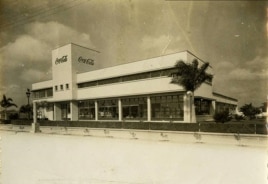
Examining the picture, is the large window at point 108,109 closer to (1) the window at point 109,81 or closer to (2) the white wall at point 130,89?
(2) the white wall at point 130,89

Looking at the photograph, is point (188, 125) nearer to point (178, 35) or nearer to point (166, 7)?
point (178, 35)

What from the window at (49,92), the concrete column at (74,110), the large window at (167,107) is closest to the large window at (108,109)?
the concrete column at (74,110)

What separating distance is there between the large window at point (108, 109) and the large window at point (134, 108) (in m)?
0.80

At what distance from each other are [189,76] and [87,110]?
33.6 ft

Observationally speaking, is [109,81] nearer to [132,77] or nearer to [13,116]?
[132,77]

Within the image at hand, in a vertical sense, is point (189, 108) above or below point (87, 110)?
above

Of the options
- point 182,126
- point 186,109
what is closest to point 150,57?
point 182,126

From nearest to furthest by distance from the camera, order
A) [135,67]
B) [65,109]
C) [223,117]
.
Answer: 1. [223,117]
2. [135,67]
3. [65,109]

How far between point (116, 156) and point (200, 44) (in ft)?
14.1

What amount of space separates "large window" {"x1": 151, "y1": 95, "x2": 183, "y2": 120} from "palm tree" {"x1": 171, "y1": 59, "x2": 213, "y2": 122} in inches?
49.1

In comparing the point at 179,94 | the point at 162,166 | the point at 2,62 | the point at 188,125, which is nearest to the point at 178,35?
the point at 162,166

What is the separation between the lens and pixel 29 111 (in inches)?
561

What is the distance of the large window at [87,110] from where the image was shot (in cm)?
1889

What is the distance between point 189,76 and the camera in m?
12.2
